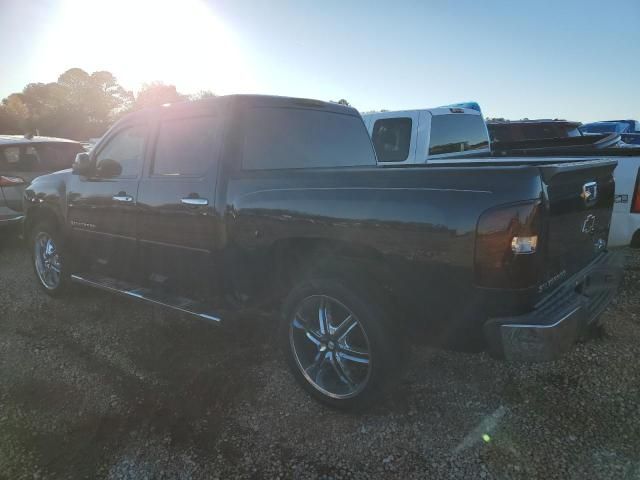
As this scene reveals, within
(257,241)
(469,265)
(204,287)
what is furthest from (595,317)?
(204,287)

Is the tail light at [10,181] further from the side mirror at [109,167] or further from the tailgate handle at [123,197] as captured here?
the tailgate handle at [123,197]

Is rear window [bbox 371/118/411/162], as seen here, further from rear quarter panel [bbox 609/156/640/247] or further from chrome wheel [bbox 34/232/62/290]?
chrome wheel [bbox 34/232/62/290]

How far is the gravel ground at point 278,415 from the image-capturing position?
7.93ft

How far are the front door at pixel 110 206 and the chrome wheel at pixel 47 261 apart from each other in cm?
49

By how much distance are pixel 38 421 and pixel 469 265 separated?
106 inches

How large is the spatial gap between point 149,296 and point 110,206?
38.9 inches

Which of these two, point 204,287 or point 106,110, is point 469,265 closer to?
point 204,287

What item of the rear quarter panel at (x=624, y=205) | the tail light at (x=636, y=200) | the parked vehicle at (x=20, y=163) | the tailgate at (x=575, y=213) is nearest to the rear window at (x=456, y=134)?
the rear quarter panel at (x=624, y=205)

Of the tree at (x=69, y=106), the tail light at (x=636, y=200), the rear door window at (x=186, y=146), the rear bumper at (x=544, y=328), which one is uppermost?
the tree at (x=69, y=106)

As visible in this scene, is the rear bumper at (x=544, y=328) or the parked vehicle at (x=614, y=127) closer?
the rear bumper at (x=544, y=328)

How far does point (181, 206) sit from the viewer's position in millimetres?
3424

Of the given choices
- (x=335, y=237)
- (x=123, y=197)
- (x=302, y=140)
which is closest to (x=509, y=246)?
(x=335, y=237)

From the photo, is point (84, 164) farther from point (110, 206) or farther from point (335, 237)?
point (335, 237)

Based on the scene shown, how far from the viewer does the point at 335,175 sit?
274cm
